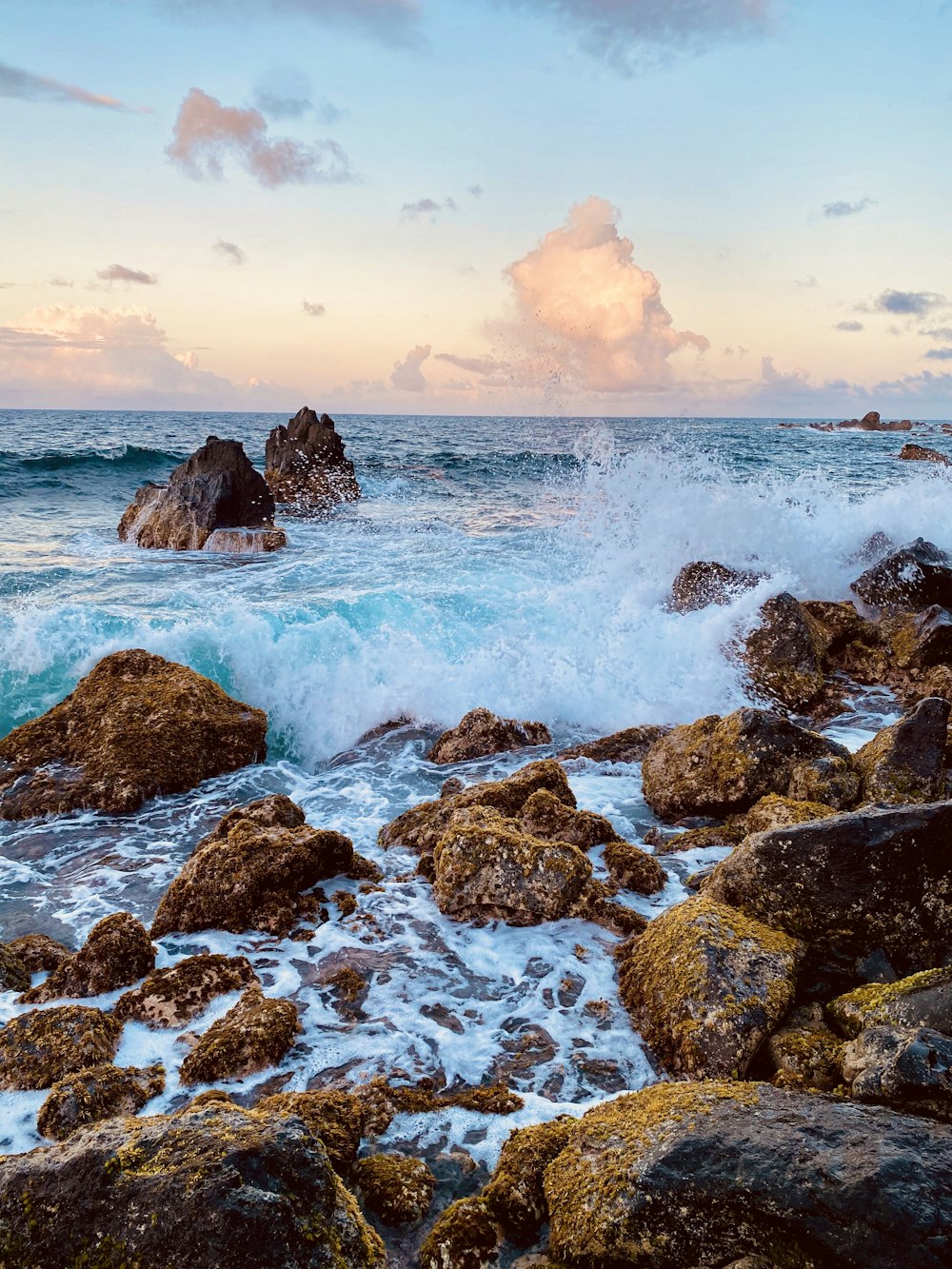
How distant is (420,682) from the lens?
975 cm

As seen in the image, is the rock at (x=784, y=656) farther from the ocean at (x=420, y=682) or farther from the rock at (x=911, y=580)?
the rock at (x=911, y=580)

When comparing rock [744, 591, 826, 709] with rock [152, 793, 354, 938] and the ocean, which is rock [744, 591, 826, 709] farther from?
rock [152, 793, 354, 938]

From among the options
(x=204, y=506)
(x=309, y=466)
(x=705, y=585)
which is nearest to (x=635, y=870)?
(x=705, y=585)

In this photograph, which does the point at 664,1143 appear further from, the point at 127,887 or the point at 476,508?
the point at 476,508

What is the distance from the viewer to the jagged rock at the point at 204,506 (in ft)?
60.8

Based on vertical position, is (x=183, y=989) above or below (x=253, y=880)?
below

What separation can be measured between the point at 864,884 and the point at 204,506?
58.0ft

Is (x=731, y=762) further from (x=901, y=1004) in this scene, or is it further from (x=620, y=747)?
(x=901, y=1004)

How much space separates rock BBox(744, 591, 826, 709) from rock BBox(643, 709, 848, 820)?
3.01 meters

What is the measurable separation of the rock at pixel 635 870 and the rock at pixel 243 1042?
2.36m

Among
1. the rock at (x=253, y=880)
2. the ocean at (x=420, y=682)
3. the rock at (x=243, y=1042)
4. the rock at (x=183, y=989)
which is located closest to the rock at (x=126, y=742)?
the ocean at (x=420, y=682)

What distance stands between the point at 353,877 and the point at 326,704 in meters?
4.32

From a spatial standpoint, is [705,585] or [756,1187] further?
[705,585]

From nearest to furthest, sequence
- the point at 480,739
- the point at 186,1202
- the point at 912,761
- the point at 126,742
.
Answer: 1. the point at 186,1202
2. the point at 912,761
3. the point at 126,742
4. the point at 480,739
